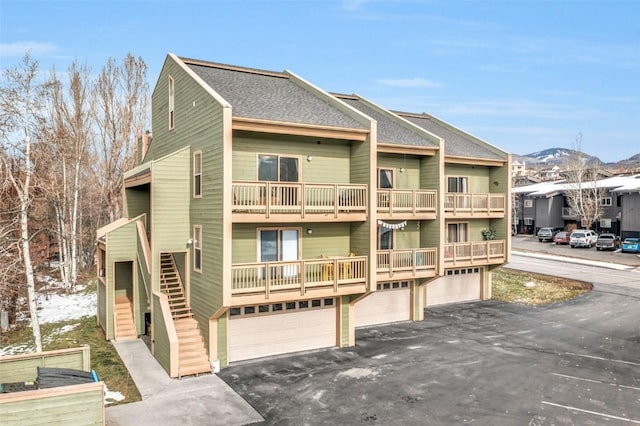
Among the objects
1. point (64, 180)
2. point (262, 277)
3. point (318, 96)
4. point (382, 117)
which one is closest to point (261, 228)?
point (262, 277)

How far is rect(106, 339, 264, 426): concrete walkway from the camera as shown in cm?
1252

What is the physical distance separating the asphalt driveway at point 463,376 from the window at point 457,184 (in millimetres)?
7605

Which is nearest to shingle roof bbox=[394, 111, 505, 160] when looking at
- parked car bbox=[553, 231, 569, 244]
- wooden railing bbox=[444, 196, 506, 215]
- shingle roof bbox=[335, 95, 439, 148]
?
wooden railing bbox=[444, 196, 506, 215]

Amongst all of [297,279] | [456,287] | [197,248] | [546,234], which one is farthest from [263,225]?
[546,234]

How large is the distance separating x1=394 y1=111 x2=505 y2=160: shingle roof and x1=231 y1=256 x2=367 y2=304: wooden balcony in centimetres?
1062

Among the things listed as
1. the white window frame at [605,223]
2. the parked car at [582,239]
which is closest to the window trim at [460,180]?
the parked car at [582,239]

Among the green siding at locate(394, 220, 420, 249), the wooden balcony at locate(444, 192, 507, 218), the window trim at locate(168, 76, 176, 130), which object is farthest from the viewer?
the wooden balcony at locate(444, 192, 507, 218)

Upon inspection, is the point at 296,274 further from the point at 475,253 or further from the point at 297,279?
the point at 475,253

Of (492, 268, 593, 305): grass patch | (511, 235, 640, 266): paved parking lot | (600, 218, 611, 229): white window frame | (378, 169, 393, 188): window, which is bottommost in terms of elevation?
(492, 268, 593, 305): grass patch

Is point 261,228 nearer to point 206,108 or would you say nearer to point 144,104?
point 206,108

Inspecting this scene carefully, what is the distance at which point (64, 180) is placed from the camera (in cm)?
3197

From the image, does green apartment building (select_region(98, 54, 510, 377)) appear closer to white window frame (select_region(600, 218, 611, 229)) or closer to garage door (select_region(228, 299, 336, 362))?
garage door (select_region(228, 299, 336, 362))

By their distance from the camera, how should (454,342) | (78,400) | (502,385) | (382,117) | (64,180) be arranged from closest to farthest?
1. (78,400)
2. (502,385)
3. (454,342)
4. (382,117)
5. (64,180)

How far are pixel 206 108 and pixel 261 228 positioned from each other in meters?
5.12
